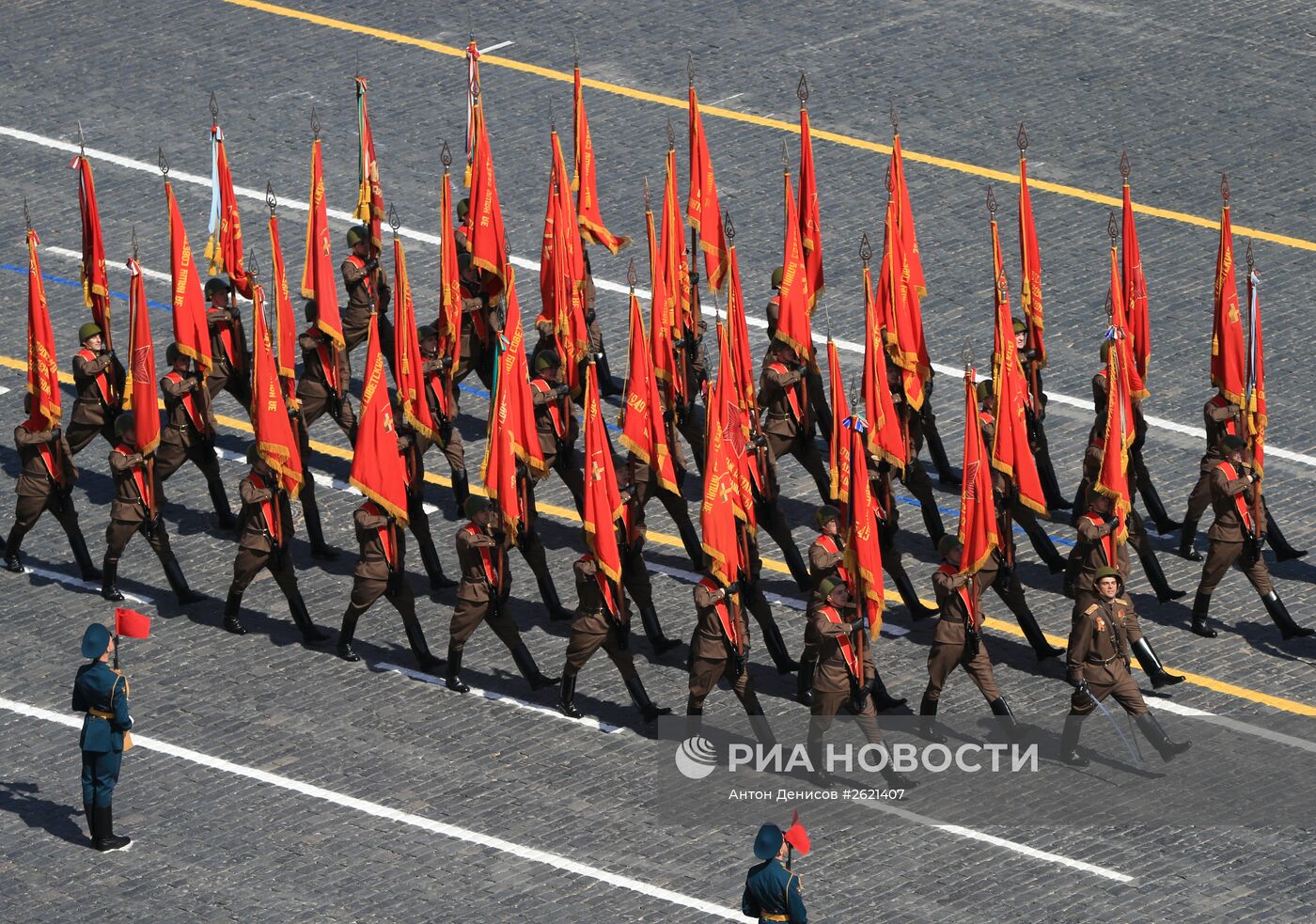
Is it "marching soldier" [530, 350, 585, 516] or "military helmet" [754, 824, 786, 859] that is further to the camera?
"marching soldier" [530, 350, 585, 516]

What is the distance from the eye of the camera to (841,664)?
29.5m

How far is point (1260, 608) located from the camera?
32.8m

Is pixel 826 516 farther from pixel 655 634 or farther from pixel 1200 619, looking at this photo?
pixel 1200 619

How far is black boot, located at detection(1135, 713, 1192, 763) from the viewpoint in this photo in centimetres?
2988

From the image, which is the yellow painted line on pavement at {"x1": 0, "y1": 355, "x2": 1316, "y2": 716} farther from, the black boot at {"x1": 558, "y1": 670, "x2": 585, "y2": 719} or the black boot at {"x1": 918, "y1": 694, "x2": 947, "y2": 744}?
the black boot at {"x1": 558, "y1": 670, "x2": 585, "y2": 719}

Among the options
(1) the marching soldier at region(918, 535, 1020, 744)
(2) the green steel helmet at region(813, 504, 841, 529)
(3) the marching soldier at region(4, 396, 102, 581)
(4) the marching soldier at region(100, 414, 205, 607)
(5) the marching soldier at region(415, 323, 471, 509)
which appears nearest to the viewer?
(1) the marching soldier at region(918, 535, 1020, 744)

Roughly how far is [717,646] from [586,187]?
993 centimetres

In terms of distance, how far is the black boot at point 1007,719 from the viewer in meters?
30.3

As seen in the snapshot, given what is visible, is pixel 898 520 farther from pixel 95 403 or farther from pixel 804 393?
pixel 95 403

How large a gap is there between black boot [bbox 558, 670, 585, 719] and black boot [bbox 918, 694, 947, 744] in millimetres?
3236

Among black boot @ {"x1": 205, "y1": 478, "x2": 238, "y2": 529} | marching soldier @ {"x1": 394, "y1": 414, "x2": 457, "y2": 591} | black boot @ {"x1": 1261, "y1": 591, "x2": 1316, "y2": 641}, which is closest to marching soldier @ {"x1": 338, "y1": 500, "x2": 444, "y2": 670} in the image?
marching soldier @ {"x1": 394, "y1": 414, "x2": 457, "y2": 591}

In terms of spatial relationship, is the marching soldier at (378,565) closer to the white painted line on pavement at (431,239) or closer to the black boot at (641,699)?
the black boot at (641,699)

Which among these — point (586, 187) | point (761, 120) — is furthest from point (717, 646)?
point (761, 120)

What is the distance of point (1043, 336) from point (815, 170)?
5780 mm
